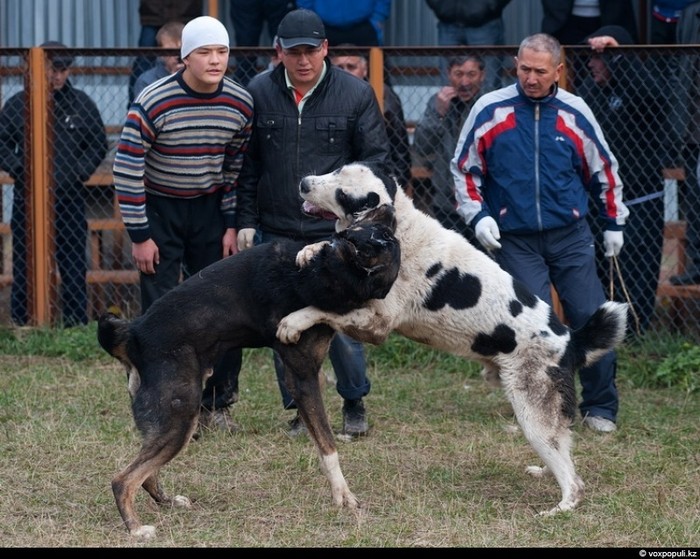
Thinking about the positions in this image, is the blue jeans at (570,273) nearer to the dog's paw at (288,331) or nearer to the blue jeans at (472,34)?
the dog's paw at (288,331)

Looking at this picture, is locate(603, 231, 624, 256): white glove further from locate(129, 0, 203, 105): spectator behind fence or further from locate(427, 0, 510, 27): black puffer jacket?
locate(129, 0, 203, 105): spectator behind fence

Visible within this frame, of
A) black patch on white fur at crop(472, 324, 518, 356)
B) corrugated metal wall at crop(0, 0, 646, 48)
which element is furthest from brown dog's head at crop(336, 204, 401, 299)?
corrugated metal wall at crop(0, 0, 646, 48)

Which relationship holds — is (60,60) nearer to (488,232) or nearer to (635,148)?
(488,232)

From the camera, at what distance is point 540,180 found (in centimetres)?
664

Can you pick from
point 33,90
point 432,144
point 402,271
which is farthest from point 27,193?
point 402,271

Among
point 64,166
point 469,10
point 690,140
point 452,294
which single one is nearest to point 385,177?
point 452,294

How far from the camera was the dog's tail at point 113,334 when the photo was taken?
5.20m

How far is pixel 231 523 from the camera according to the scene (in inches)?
204

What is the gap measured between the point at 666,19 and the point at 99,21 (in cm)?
490

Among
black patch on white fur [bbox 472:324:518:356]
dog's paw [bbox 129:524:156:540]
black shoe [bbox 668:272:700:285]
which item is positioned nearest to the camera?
dog's paw [bbox 129:524:156:540]

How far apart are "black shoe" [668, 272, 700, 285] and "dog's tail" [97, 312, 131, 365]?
4831 mm

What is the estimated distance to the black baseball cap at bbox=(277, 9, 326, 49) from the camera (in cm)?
618

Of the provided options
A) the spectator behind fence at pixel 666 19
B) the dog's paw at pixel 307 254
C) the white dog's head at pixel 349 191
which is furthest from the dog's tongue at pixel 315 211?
the spectator behind fence at pixel 666 19

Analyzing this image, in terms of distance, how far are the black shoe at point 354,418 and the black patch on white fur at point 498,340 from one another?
139 centimetres
